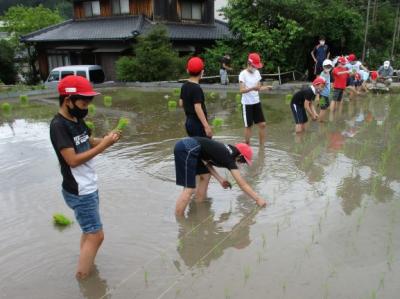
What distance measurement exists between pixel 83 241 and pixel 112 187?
2316 millimetres

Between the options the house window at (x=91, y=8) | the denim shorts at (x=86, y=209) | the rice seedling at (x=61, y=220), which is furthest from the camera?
the house window at (x=91, y=8)

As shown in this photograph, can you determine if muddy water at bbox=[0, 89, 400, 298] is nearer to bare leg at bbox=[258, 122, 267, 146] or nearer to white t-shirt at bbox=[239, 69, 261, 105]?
bare leg at bbox=[258, 122, 267, 146]

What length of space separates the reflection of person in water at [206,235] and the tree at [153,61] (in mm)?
15124

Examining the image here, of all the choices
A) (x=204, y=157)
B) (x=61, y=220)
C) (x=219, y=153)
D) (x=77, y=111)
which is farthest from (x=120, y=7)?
(x=77, y=111)

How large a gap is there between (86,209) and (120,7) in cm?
2290

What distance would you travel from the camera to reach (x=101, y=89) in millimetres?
18719

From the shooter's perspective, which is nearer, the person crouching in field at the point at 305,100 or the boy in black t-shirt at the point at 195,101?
the boy in black t-shirt at the point at 195,101

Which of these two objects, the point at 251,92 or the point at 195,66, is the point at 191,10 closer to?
the point at 251,92

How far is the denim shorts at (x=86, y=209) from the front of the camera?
3.16 meters

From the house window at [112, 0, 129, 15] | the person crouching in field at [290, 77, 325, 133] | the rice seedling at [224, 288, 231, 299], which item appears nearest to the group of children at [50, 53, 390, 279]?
the rice seedling at [224, 288, 231, 299]

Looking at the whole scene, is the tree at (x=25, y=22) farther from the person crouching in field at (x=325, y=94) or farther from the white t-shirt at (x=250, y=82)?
the white t-shirt at (x=250, y=82)

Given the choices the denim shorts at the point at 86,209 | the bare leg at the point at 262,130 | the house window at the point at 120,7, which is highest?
the house window at the point at 120,7

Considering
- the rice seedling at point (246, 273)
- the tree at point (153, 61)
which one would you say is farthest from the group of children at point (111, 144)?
the tree at point (153, 61)

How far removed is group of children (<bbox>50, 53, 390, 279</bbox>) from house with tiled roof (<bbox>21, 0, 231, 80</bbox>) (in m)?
17.0
